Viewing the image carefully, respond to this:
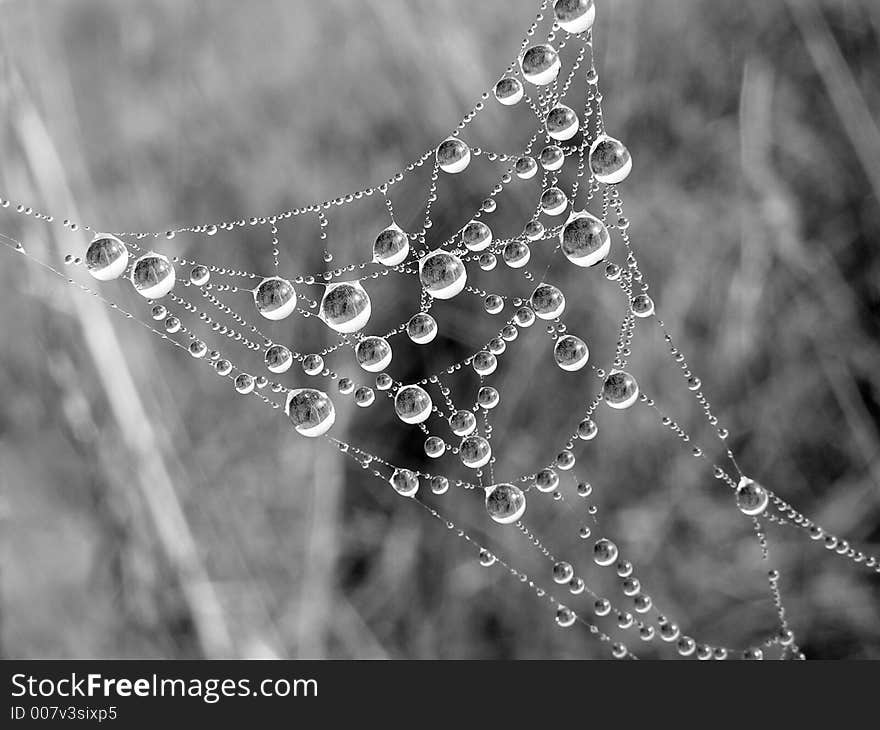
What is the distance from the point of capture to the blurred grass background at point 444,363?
1397 millimetres

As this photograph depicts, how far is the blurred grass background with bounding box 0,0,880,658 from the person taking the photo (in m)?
1.40

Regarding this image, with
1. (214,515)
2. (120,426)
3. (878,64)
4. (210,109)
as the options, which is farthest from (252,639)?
(878,64)

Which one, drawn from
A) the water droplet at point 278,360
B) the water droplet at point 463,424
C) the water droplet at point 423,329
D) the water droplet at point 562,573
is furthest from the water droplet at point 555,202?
the water droplet at point 562,573

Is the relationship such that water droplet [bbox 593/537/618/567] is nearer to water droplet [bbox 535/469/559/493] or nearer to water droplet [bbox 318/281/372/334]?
water droplet [bbox 535/469/559/493]

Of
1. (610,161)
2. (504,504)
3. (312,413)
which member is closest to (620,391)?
(504,504)

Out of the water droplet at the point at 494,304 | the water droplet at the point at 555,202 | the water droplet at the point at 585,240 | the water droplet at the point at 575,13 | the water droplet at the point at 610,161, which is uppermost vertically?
the water droplet at the point at 575,13

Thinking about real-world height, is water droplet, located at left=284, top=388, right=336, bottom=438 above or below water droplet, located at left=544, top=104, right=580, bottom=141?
below

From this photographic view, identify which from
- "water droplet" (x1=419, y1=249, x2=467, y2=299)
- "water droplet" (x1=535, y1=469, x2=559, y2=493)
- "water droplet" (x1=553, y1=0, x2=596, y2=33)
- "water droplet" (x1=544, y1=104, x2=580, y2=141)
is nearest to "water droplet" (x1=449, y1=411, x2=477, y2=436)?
"water droplet" (x1=535, y1=469, x2=559, y2=493)

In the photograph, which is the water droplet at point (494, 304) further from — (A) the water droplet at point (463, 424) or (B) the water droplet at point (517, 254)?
(A) the water droplet at point (463, 424)

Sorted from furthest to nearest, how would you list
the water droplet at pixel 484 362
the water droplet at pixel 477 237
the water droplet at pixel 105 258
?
the water droplet at pixel 484 362, the water droplet at pixel 477 237, the water droplet at pixel 105 258

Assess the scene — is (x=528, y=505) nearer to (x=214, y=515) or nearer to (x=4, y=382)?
(x=214, y=515)

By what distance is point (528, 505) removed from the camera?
1.46 m

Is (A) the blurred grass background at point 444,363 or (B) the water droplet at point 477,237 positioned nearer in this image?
(B) the water droplet at point 477,237

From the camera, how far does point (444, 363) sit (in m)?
1.50
